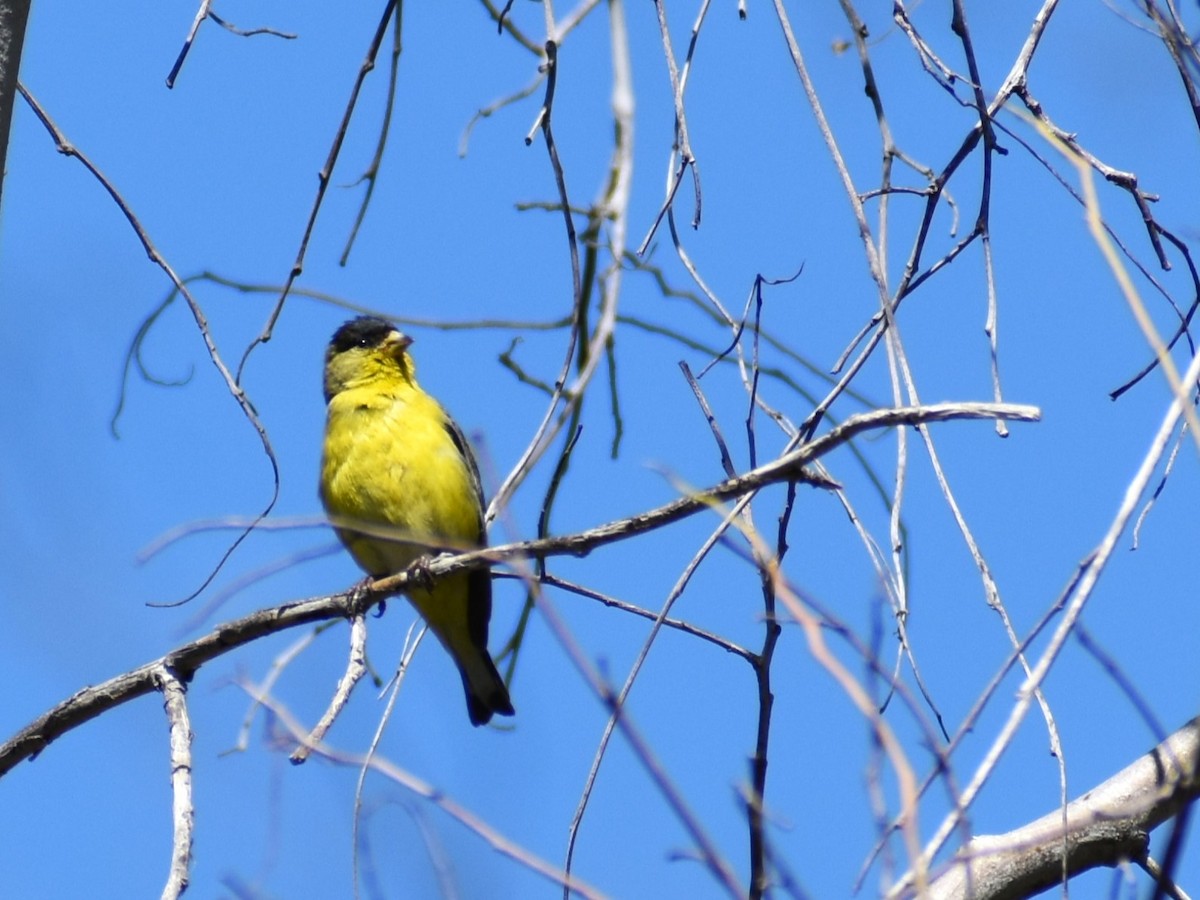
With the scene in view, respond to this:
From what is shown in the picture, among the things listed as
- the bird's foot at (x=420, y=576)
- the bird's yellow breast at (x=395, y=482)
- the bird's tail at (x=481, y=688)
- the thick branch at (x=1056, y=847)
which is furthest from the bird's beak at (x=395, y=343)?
the thick branch at (x=1056, y=847)

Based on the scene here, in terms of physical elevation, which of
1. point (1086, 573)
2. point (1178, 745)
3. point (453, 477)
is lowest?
point (1086, 573)

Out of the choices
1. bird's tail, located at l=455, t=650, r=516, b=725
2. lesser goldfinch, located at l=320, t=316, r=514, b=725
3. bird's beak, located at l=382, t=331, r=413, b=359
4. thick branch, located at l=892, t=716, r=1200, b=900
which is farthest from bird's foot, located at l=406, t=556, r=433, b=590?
bird's beak, located at l=382, t=331, r=413, b=359

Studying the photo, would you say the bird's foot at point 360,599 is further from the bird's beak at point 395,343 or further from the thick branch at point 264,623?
the bird's beak at point 395,343

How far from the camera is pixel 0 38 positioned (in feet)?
7.67

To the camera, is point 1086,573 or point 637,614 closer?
point 1086,573

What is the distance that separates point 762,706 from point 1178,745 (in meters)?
0.98

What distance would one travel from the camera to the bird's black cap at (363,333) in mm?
6117

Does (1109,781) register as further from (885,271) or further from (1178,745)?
(885,271)

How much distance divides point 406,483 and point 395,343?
2.87 ft

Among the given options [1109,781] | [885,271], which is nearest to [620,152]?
[885,271]

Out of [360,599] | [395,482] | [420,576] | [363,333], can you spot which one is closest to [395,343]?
[363,333]

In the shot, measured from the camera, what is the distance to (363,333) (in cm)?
617

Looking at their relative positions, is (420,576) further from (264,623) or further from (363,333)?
(363,333)

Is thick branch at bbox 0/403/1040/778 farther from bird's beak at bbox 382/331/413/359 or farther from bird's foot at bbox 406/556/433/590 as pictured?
bird's beak at bbox 382/331/413/359
